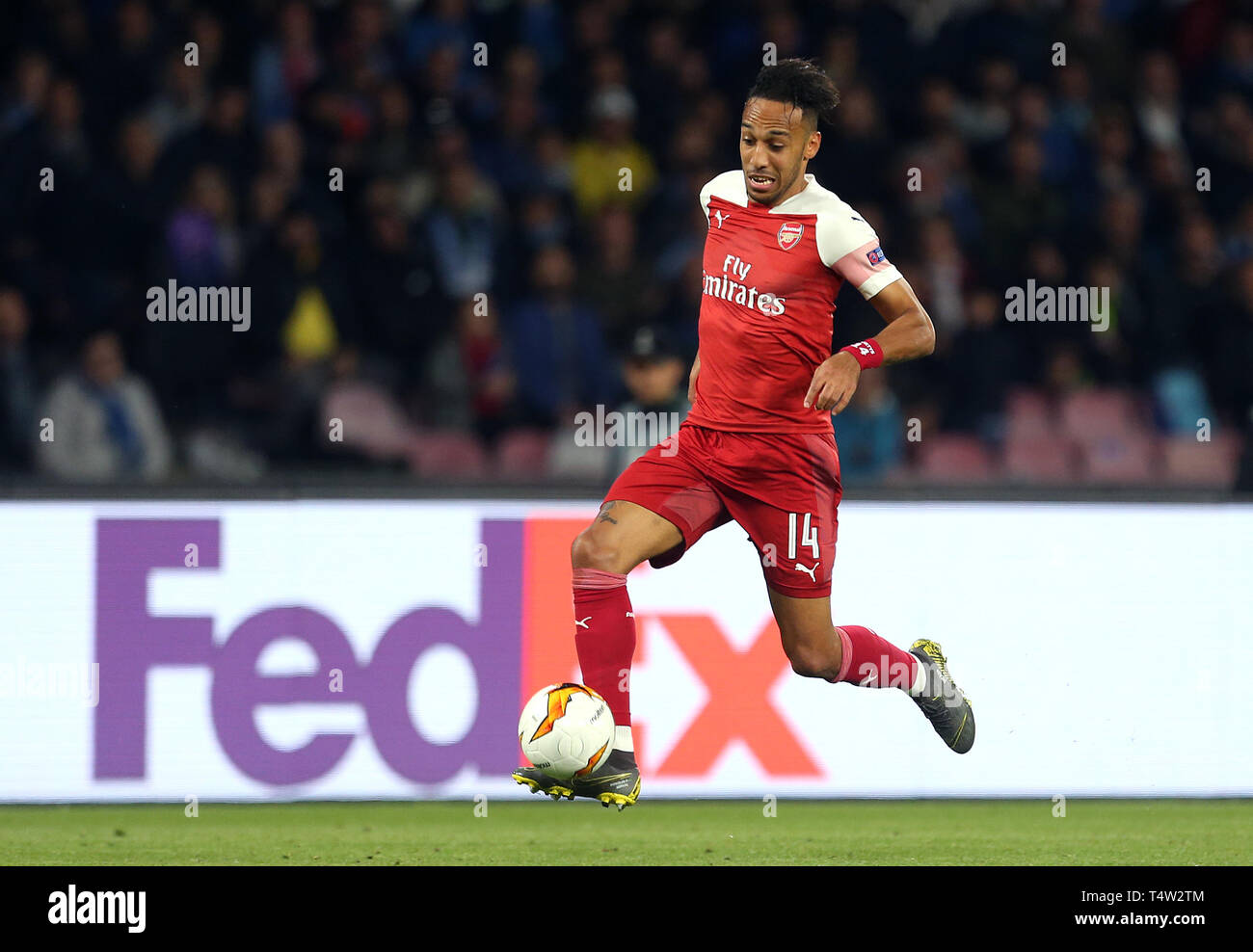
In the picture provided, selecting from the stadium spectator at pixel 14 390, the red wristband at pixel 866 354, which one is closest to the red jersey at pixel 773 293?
the red wristband at pixel 866 354

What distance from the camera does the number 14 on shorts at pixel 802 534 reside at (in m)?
6.27

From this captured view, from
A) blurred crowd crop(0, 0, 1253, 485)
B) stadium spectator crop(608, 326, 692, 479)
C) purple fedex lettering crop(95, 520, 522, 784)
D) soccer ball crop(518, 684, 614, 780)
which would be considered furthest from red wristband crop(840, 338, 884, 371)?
purple fedex lettering crop(95, 520, 522, 784)

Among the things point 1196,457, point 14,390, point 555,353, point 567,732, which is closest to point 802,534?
point 567,732

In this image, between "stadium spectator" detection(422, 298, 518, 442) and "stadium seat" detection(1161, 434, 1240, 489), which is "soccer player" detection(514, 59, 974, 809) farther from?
"stadium seat" detection(1161, 434, 1240, 489)

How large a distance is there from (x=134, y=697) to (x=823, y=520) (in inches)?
127

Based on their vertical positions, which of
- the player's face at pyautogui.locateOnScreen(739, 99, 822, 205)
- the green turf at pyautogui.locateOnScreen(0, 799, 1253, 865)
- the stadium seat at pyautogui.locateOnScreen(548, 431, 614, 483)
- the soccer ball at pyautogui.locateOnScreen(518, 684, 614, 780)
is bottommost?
the green turf at pyautogui.locateOnScreen(0, 799, 1253, 865)

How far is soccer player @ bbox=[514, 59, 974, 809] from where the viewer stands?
19.7ft

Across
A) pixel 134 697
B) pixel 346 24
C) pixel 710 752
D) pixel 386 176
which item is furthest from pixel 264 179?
pixel 710 752

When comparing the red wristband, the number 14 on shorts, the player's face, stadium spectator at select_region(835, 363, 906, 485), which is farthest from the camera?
stadium spectator at select_region(835, 363, 906, 485)

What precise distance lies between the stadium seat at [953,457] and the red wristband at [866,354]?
161 inches

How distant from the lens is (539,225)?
400 inches

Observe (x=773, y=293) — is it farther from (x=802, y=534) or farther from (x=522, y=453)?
(x=522, y=453)

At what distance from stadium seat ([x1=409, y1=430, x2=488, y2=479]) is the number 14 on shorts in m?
3.51

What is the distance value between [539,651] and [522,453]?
1.60m
